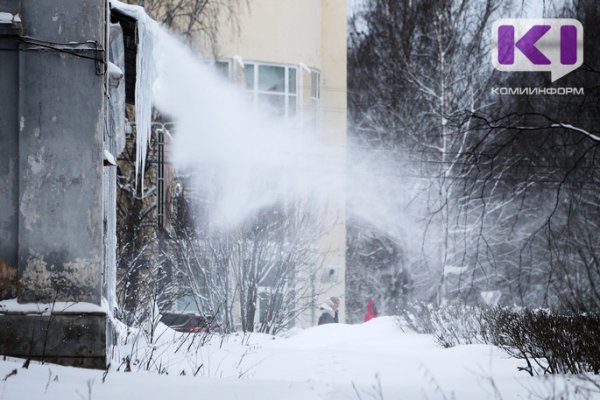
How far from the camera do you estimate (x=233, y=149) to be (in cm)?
2839

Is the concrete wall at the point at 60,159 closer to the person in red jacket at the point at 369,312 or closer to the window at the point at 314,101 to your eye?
the person in red jacket at the point at 369,312

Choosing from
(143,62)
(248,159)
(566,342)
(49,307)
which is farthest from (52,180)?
(248,159)

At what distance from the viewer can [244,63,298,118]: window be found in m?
29.3

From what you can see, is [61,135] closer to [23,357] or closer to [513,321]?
[23,357]

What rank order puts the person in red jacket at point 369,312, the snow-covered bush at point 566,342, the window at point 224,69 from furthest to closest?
the window at point 224,69
the person in red jacket at point 369,312
the snow-covered bush at point 566,342

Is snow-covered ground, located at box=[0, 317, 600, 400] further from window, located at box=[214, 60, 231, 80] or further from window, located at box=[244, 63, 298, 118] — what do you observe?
window, located at box=[214, 60, 231, 80]

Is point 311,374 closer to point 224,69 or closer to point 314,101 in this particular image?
point 224,69

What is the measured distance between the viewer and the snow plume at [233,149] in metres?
25.5

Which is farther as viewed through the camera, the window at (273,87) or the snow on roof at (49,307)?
the window at (273,87)

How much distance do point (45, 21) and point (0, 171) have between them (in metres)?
1.37

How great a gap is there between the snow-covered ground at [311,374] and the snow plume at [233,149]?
4.61 meters

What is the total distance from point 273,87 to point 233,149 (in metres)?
2.28

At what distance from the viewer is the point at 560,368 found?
1032 cm

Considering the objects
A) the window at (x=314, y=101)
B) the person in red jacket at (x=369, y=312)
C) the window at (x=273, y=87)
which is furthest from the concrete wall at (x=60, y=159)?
the window at (x=314, y=101)
